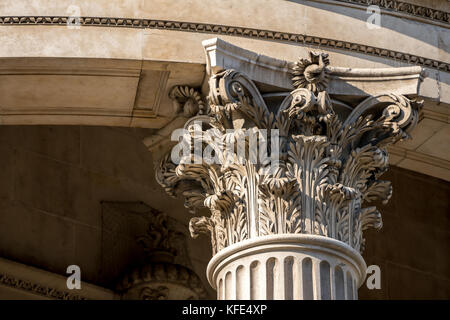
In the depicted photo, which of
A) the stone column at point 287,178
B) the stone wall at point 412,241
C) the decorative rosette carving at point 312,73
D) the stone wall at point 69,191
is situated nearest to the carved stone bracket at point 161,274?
the stone wall at point 69,191

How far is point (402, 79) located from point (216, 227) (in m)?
3.67

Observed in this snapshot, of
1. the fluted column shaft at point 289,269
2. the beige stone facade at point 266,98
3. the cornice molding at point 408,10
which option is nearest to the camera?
the fluted column shaft at point 289,269

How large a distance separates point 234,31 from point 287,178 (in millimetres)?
2854

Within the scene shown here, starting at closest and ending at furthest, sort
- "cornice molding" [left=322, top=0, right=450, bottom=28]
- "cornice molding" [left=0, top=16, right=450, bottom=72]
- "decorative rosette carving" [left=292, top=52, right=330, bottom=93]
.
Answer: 1. "decorative rosette carving" [left=292, top=52, right=330, bottom=93]
2. "cornice molding" [left=0, top=16, right=450, bottom=72]
3. "cornice molding" [left=322, top=0, right=450, bottom=28]

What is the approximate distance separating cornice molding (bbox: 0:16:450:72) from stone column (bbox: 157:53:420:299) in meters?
0.97

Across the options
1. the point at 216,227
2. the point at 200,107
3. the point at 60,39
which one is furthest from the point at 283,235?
the point at 60,39

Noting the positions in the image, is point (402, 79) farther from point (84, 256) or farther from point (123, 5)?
point (84, 256)

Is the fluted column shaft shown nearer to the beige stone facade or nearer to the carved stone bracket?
the beige stone facade

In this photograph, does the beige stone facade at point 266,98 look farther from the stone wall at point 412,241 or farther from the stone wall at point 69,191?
the stone wall at point 412,241

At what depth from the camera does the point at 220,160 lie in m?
21.5

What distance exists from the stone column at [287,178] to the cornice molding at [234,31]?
0.97 meters

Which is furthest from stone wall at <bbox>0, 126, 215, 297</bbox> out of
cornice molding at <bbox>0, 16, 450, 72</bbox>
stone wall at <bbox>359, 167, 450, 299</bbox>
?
cornice molding at <bbox>0, 16, 450, 72</bbox>

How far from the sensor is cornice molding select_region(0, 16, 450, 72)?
73.1ft

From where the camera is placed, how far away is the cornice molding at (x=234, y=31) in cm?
2228
